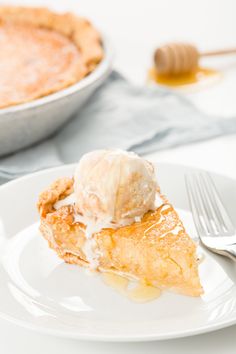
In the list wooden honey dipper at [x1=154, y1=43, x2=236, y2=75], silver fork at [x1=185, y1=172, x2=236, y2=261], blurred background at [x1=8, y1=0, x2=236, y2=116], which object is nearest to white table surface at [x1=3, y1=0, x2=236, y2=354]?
blurred background at [x1=8, y1=0, x2=236, y2=116]

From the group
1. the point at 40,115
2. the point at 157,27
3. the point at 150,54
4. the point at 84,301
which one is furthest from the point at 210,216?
the point at 157,27

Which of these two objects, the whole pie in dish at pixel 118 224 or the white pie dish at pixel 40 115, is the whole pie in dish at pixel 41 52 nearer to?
the white pie dish at pixel 40 115

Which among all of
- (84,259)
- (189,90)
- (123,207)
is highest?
(123,207)

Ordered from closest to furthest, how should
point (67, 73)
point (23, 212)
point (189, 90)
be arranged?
point (23, 212), point (67, 73), point (189, 90)

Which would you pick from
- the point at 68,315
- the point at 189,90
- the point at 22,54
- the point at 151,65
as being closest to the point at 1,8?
the point at 22,54

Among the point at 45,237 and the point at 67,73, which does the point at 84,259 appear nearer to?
the point at 45,237

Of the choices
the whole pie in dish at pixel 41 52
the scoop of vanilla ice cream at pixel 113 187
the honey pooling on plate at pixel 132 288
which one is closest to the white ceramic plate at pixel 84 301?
the honey pooling on plate at pixel 132 288
